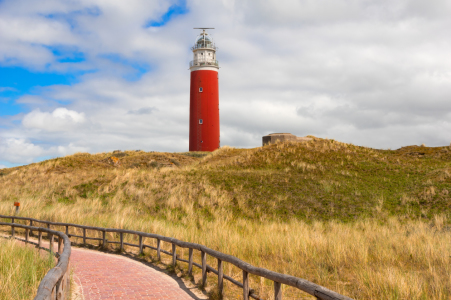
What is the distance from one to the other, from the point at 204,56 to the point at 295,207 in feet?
107

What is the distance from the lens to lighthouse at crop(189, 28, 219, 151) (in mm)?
50281

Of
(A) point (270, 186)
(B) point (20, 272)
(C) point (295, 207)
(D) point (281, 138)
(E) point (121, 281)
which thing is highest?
(D) point (281, 138)

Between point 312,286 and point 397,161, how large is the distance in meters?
35.7

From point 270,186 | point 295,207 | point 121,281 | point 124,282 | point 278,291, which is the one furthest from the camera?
point 270,186

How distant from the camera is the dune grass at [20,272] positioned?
6.68 meters

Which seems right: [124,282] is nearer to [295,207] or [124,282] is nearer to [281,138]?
[295,207]

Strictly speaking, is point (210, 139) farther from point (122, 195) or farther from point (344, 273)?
point (344, 273)

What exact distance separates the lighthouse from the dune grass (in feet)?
132

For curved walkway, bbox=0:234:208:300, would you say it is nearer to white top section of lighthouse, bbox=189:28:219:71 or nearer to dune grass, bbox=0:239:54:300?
dune grass, bbox=0:239:54:300

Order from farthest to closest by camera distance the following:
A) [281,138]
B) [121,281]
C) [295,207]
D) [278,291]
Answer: [281,138]
[295,207]
[121,281]
[278,291]

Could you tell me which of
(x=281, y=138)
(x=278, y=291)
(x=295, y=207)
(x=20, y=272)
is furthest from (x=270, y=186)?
(x=278, y=291)

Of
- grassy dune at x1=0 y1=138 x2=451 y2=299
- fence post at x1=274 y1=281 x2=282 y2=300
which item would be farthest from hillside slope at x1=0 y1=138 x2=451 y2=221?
fence post at x1=274 y1=281 x2=282 y2=300

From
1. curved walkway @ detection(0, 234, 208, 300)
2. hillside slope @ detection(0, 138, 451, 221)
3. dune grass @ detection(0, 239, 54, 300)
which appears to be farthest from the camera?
hillside slope @ detection(0, 138, 451, 221)

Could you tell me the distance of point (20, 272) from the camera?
8156mm
